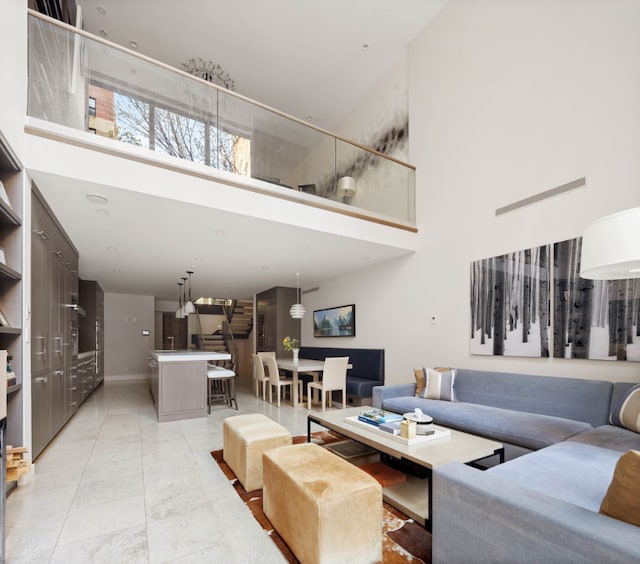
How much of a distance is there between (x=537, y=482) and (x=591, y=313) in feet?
7.42

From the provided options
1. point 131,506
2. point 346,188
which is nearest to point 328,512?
point 131,506

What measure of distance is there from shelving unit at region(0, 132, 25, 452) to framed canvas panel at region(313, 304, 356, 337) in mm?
5413

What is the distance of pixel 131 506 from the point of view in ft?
8.48

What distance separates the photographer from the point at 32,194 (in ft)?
10.8

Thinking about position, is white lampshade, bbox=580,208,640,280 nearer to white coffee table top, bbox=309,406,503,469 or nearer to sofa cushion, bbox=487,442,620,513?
sofa cushion, bbox=487,442,620,513

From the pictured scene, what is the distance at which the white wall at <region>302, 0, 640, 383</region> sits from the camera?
3.41 m

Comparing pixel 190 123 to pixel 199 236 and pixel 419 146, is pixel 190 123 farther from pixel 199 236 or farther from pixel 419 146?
pixel 419 146

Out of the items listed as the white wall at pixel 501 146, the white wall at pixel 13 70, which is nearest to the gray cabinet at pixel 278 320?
the white wall at pixel 501 146

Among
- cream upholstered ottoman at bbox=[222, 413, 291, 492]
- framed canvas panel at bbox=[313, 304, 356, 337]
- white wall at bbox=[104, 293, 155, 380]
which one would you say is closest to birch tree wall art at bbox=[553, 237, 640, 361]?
cream upholstered ottoman at bbox=[222, 413, 291, 492]

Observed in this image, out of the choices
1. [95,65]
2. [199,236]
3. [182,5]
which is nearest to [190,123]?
[95,65]

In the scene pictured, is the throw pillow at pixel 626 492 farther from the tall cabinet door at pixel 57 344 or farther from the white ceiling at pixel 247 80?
the tall cabinet door at pixel 57 344

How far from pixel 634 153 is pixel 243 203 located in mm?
3907

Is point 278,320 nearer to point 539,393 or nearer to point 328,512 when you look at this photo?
point 539,393

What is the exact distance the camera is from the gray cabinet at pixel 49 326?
335 cm
